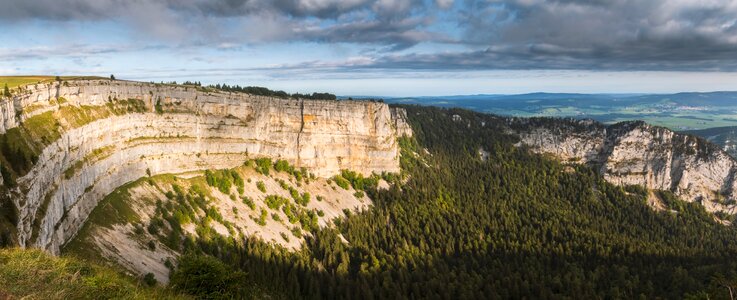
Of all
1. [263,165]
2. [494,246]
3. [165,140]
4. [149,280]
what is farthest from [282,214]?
[149,280]

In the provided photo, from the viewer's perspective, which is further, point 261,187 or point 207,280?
point 261,187

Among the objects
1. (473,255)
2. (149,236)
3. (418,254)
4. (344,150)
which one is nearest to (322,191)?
(344,150)

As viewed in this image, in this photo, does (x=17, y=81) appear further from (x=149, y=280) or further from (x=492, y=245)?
(x=492, y=245)

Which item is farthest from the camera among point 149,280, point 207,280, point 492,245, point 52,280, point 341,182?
point 341,182

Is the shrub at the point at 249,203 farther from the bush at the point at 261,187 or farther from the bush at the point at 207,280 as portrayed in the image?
the bush at the point at 207,280

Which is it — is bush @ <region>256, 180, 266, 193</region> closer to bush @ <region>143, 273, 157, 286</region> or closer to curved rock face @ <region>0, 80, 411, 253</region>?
curved rock face @ <region>0, 80, 411, 253</region>

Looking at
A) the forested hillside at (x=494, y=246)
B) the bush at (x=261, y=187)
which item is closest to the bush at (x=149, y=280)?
the forested hillside at (x=494, y=246)

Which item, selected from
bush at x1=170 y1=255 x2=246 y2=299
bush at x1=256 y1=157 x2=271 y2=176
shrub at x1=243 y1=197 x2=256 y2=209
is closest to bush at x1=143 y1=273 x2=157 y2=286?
bush at x1=170 y1=255 x2=246 y2=299
